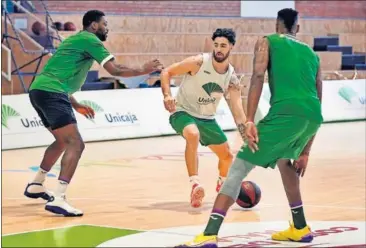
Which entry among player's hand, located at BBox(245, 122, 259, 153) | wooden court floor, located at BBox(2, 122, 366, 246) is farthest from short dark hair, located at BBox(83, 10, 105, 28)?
player's hand, located at BBox(245, 122, 259, 153)

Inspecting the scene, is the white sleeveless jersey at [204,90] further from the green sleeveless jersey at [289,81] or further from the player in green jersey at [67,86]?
the green sleeveless jersey at [289,81]

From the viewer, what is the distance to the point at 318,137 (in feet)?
57.0

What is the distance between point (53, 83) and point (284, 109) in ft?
9.20

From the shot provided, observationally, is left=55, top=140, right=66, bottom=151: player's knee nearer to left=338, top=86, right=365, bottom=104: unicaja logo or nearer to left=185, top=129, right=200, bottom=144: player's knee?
left=185, top=129, right=200, bottom=144: player's knee

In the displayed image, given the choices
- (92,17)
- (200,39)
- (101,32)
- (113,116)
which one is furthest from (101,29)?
(200,39)

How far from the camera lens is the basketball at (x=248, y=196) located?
8.79 metres

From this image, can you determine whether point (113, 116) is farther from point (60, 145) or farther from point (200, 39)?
point (60, 145)

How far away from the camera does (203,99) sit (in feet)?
29.8

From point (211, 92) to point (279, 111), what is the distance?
239 centimetres

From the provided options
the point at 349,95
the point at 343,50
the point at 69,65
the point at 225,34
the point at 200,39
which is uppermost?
the point at 225,34

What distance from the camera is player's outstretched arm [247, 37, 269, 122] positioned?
6.52 m

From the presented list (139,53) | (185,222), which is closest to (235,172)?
(185,222)

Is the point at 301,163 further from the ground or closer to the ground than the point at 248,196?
further from the ground

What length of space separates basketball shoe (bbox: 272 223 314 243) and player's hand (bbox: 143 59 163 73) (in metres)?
1.79
